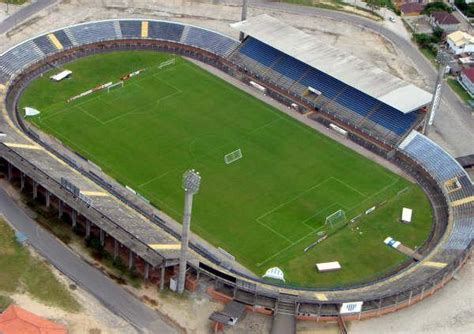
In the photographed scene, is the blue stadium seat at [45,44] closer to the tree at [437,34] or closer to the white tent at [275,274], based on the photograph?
the white tent at [275,274]

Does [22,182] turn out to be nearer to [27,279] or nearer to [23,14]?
[27,279]

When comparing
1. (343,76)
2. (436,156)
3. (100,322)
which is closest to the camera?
(100,322)

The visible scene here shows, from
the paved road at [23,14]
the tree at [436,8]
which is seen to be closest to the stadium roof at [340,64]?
the paved road at [23,14]

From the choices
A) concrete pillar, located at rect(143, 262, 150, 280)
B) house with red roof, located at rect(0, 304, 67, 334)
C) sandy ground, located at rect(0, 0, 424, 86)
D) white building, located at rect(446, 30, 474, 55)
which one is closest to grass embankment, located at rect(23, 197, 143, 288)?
concrete pillar, located at rect(143, 262, 150, 280)

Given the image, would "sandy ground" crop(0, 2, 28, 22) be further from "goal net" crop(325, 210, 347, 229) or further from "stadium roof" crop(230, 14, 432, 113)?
"goal net" crop(325, 210, 347, 229)

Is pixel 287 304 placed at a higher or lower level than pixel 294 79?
lower

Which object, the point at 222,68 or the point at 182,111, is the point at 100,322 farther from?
the point at 222,68

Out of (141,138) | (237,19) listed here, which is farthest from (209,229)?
(237,19)
